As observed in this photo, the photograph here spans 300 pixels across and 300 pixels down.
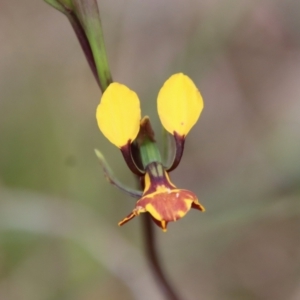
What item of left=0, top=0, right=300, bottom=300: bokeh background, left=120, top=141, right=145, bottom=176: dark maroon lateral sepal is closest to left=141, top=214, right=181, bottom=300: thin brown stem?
left=0, top=0, right=300, bottom=300: bokeh background

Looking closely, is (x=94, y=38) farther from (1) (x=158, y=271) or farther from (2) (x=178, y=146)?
(1) (x=158, y=271)

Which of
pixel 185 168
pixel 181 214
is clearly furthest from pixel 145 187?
pixel 185 168

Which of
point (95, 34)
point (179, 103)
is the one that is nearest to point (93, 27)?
point (95, 34)

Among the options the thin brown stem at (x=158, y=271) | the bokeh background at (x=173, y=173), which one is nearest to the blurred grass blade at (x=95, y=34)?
the thin brown stem at (x=158, y=271)

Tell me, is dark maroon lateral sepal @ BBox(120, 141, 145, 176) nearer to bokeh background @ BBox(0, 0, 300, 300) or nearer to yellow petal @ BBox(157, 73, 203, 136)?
yellow petal @ BBox(157, 73, 203, 136)

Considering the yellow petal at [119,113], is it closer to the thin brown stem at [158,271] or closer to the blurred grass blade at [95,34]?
the blurred grass blade at [95,34]

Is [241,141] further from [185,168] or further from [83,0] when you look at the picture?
[83,0]

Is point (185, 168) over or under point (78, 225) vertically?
over
